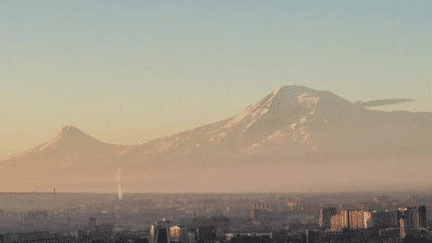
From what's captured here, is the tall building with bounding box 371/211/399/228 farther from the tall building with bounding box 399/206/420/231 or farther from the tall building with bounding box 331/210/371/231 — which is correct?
the tall building with bounding box 399/206/420/231

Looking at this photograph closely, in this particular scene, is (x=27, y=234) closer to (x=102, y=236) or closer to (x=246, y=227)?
(x=102, y=236)

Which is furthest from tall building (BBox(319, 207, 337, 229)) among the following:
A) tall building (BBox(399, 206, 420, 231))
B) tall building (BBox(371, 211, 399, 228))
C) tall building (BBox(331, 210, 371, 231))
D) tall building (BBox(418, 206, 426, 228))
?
tall building (BBox(418, 206, 426, 228))

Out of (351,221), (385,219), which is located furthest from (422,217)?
(351,221)

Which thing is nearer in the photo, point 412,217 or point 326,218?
point 412,217

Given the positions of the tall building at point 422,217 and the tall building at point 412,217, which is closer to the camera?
the tall building at point 422,217

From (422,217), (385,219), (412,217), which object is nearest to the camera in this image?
(422,217)

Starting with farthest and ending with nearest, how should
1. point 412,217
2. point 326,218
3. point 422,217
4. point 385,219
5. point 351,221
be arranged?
point 326,218
point 351,221
point 385,219
point 412,217
point 422,217

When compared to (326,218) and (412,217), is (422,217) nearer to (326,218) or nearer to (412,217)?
(412,217)

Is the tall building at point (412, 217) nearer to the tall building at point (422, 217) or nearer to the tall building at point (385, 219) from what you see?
the tall building at point (422, 217)

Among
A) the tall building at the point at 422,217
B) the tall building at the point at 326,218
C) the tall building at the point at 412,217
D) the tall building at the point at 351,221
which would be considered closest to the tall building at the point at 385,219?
the tall building at the point at 351,221

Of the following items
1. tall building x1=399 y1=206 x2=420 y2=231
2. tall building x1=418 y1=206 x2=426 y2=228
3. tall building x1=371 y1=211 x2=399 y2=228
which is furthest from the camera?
tall building x1=371 y1=211 x2=399 y2=228

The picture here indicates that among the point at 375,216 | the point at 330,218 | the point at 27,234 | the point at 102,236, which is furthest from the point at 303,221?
the point at 27,234
